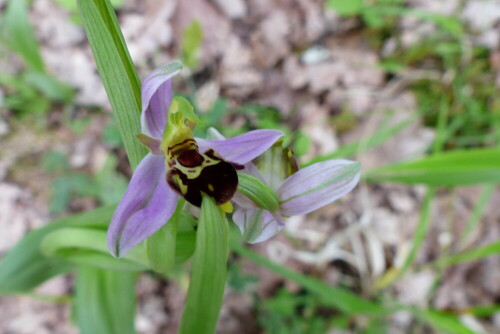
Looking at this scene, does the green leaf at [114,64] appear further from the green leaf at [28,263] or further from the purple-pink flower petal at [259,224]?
the green leaf at [28,263]

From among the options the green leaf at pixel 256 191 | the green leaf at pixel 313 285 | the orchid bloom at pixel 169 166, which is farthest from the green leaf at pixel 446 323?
the orchid bloom at pixel 169 166

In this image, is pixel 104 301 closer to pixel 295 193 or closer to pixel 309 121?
pixel 295 193

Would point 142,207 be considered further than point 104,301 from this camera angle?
No

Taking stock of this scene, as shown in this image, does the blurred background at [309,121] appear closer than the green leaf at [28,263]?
No

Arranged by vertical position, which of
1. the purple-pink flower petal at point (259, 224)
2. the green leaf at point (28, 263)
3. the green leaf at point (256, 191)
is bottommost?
the green leaf at point (28, 263)

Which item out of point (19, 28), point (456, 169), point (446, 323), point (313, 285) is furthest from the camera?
point (19, 28)

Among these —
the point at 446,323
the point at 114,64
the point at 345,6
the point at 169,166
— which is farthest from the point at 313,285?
the point at 345,6

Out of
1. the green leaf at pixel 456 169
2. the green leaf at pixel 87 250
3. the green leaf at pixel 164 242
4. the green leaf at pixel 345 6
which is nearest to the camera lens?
the green leaf at pixel 164 242
